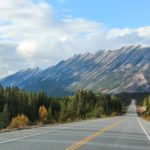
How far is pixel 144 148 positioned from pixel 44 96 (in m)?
153

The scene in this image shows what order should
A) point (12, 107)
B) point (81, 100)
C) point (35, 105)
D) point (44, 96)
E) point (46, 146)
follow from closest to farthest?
point (46, 146) → point (12, 107) → point (35, 105) → point (44, 96) → point (81, 100)

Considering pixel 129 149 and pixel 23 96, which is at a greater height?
pixel 23 96

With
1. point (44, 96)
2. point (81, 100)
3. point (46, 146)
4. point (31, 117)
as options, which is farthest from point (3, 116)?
point (46, 146)

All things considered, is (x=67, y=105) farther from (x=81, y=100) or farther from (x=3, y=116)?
(x=3, y=116)

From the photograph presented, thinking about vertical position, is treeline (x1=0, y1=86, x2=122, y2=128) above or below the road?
above

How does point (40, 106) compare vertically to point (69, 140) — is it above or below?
above

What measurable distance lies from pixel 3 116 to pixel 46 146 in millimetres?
90597

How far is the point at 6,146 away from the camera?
22297 mm

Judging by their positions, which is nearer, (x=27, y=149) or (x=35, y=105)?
(x=27, y=149)

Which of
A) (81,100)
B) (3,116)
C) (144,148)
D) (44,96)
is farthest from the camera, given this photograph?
(81,100)

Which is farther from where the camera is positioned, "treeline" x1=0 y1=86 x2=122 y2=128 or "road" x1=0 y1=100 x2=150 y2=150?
"treeline" x1=0 y1=86 x2=122 y2=128

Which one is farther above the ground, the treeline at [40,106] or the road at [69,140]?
the treeline at [40,106]

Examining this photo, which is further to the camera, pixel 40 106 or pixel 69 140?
pixel 40 106

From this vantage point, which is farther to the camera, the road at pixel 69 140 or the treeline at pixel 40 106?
the treeline at pixel 40 106
